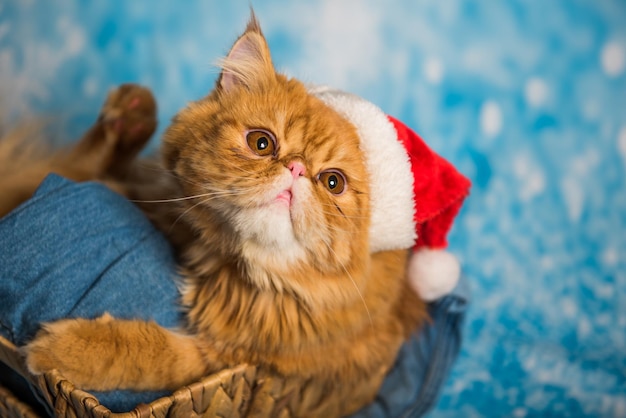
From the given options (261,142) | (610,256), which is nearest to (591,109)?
(610,256)

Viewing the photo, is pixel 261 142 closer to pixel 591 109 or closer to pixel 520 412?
pixel 520 412

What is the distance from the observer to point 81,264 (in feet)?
4.48

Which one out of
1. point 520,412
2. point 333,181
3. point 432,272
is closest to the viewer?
point 333,181

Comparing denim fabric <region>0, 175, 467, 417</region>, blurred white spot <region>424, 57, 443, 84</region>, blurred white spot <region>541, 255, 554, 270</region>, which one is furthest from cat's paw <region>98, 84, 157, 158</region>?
blurred white spot <region>541, 255, 554, 270</region>

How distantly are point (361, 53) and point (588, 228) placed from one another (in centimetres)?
105

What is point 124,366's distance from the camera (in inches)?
50.6

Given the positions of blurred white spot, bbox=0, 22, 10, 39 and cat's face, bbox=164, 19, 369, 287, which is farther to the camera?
blurred white spot, bbox=0, 22, 10, 39

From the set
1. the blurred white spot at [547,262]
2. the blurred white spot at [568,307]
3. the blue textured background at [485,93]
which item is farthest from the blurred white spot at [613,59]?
the blurred white spot at [568,307]

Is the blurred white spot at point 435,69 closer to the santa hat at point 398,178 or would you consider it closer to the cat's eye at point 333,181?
the santa hat at point 398,178

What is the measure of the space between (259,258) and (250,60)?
0.44 meters

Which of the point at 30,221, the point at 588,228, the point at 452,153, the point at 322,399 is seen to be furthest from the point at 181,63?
the point at 588,228

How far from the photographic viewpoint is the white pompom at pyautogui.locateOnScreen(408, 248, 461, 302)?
165 centimetres

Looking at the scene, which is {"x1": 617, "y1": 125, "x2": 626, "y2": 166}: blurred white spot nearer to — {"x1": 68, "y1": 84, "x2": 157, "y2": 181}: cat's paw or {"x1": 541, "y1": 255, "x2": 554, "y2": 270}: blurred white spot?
{"x1": 541, "y1": 255, "x2": 554, "y2": 270}: blurred white spot

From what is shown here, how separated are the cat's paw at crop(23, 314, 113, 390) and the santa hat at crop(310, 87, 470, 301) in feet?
2.02
